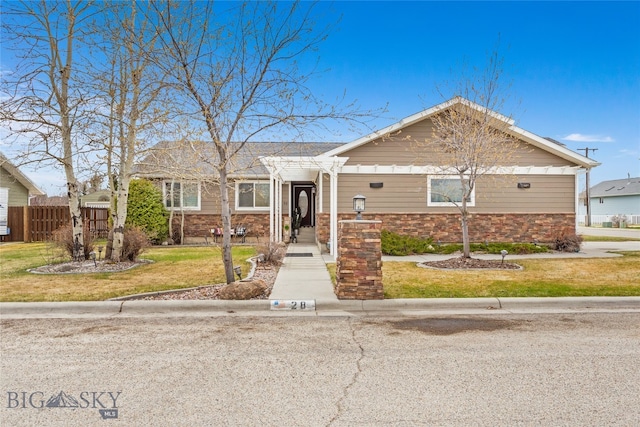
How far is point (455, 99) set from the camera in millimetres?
13070

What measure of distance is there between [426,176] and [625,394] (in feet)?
40.4

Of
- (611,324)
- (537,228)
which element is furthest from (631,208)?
(611,324)

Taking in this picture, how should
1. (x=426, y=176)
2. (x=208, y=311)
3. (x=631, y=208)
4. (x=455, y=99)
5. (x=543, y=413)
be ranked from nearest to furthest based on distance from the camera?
(x=543, y=413)
(x=208, y=311)
(x=455, y=99)
(x=426, y=176)
(x=631, y=208)

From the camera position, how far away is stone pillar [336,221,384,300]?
7.16 meters

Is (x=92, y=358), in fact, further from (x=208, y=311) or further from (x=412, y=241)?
(x=412, y=241)

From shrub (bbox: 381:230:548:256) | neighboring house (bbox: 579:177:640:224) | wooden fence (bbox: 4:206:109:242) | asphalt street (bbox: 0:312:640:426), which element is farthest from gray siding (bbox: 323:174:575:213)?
neighboring house (bbox: 579:177:640:224)

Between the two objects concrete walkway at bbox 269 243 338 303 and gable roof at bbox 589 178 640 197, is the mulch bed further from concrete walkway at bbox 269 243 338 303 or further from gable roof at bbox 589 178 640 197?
gable roof at bbox 589 178 640 197

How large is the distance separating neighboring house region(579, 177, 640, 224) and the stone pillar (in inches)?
1757

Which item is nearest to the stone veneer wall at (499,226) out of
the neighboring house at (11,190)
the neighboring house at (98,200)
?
the neighboring house at (11,190)

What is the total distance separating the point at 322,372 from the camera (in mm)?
4121

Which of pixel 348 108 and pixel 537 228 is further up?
pixel 348 108

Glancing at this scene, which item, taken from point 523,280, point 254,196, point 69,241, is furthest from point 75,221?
point 523,280

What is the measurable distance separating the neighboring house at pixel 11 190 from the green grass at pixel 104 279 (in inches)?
375

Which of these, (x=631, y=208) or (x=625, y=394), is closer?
(x=625, y=394)
